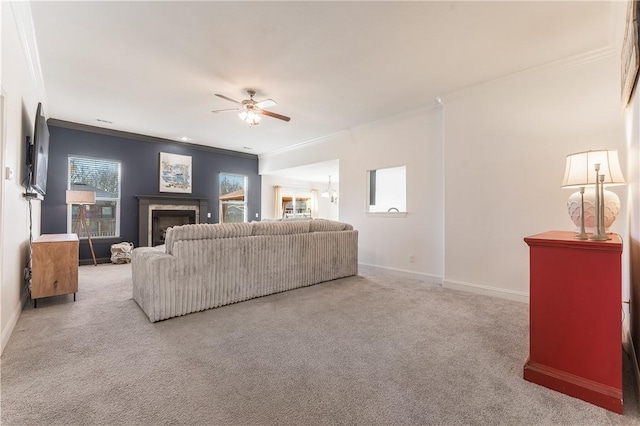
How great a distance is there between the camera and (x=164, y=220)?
6902 millimetres

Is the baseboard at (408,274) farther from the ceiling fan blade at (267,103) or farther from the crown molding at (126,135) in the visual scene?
the crown molding at (126,135)

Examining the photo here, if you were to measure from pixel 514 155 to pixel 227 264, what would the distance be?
3.71 metres

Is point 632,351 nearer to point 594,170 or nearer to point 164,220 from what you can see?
point 594,170

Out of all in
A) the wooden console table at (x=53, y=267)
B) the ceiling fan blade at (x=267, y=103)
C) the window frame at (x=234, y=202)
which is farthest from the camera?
the window frame at (x=234, y=202)

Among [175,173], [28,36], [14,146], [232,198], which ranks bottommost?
[232,198]

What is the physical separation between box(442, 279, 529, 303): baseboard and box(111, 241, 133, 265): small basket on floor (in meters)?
6.15

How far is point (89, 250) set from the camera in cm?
583

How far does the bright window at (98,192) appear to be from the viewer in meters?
5.77

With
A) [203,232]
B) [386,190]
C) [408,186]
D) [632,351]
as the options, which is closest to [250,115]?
[203,232]

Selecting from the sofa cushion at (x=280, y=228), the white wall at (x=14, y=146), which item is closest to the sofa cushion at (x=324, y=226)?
the sofa cushion at (x=280, y=228)

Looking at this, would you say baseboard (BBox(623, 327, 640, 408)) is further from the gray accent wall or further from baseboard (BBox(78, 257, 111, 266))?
baseboard (BBox(78, 257, 111, 266))

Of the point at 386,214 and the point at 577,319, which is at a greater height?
the point at 386,214

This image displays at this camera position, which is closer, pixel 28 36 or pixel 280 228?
pixel 28 36

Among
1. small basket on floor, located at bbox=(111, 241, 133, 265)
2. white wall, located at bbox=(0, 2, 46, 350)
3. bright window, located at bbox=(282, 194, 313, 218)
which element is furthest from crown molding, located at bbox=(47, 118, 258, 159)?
white wall, located at bbox=(0, 2, 46, 350)
